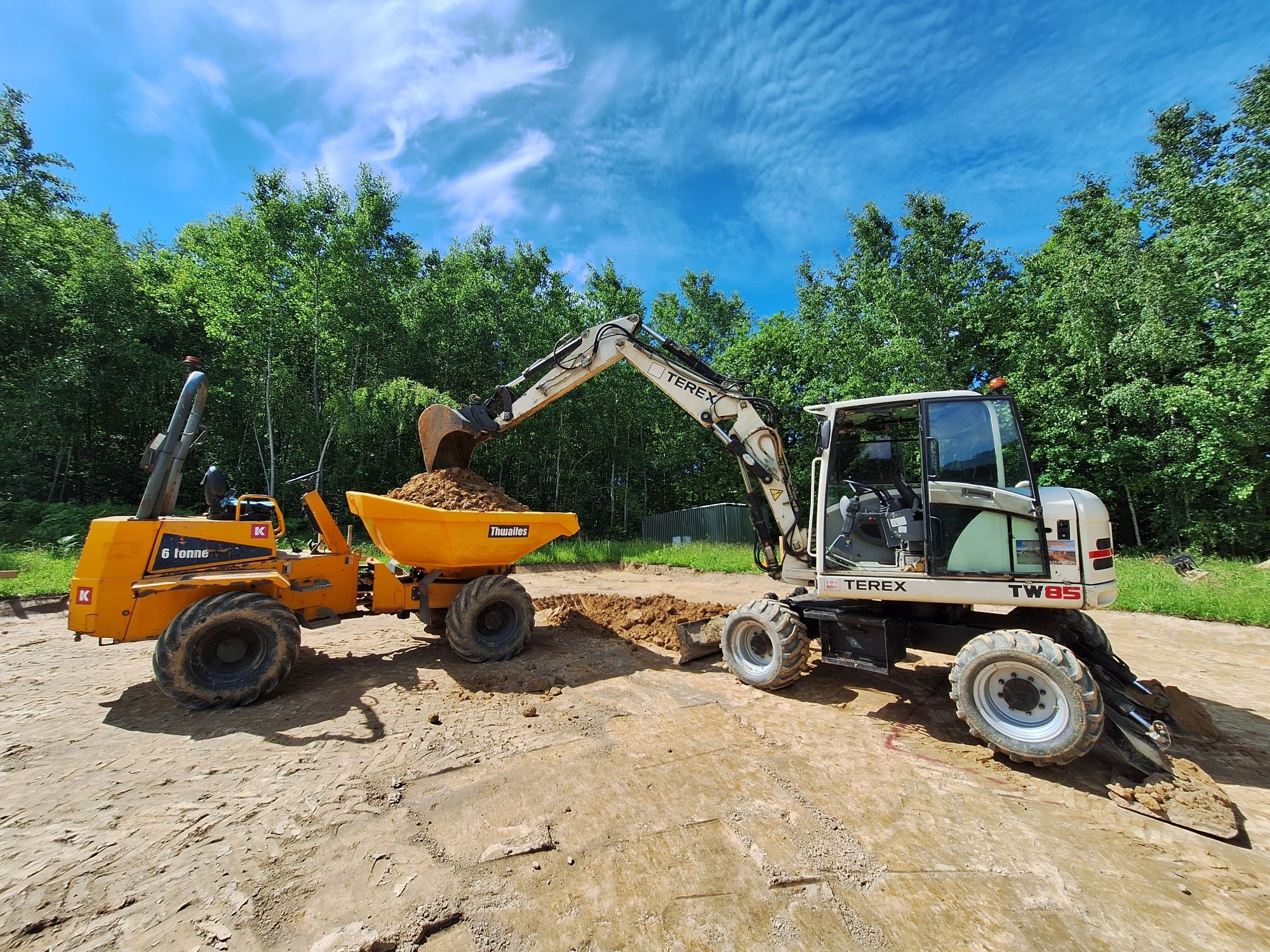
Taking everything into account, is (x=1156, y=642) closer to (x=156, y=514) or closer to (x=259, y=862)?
(x=259, y=862)

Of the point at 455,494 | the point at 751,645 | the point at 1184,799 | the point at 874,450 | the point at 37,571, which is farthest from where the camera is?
the point at 37,571

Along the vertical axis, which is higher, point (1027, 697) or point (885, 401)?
point (885, 401)

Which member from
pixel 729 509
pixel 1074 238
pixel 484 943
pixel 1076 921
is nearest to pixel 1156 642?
pixel 1076 921

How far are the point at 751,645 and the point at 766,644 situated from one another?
0.16 meters

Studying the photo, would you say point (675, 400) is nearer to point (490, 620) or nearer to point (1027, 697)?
point (490, 620)

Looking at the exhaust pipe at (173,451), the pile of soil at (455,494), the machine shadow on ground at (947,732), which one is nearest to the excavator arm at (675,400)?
the pile of soil at (455,494)

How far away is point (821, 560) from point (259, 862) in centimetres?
430

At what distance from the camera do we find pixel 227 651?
180 inches

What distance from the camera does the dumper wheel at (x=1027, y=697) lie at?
3.41m

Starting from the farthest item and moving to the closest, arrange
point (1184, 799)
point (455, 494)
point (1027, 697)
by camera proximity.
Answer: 1. point (455, 494)
2. point (1027, 697)
3. point (1184, 799)

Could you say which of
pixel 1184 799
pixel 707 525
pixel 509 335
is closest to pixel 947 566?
pixel 1184 799

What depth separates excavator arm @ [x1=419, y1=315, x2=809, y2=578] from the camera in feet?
19.1

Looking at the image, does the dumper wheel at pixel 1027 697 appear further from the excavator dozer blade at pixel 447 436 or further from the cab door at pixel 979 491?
the excavator dozer blade at pixel 447 436

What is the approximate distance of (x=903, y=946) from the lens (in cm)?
212
